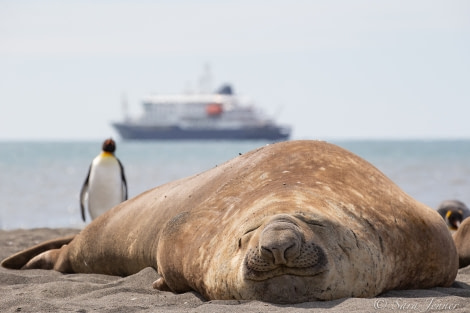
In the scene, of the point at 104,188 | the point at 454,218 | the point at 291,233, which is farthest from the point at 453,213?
the point at 291,233

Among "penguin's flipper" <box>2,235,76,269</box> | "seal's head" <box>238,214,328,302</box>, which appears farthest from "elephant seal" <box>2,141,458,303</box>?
"penguin's flipper" <box>2,235,76,269</box>

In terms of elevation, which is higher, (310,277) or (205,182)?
(205,182)

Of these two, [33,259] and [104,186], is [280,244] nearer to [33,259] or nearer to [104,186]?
[33,259]

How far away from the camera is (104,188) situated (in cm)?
1172

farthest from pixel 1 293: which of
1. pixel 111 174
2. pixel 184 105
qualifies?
pixel 184 105

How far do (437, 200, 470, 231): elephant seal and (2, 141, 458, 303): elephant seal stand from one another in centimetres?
443

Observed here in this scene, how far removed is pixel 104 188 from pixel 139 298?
7300 mm

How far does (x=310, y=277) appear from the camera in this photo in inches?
151

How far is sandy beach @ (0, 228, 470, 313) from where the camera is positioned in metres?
3.81

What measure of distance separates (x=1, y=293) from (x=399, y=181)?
20.2 metres

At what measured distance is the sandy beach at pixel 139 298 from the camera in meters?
3.81

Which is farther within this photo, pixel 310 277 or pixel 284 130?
pixel 284 130

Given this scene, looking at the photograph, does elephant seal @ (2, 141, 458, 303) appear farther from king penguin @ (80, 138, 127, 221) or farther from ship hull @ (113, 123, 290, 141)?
ship hull @ (113, 123, 290, 141)

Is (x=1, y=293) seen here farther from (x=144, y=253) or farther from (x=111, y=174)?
(x=111, y=174)
